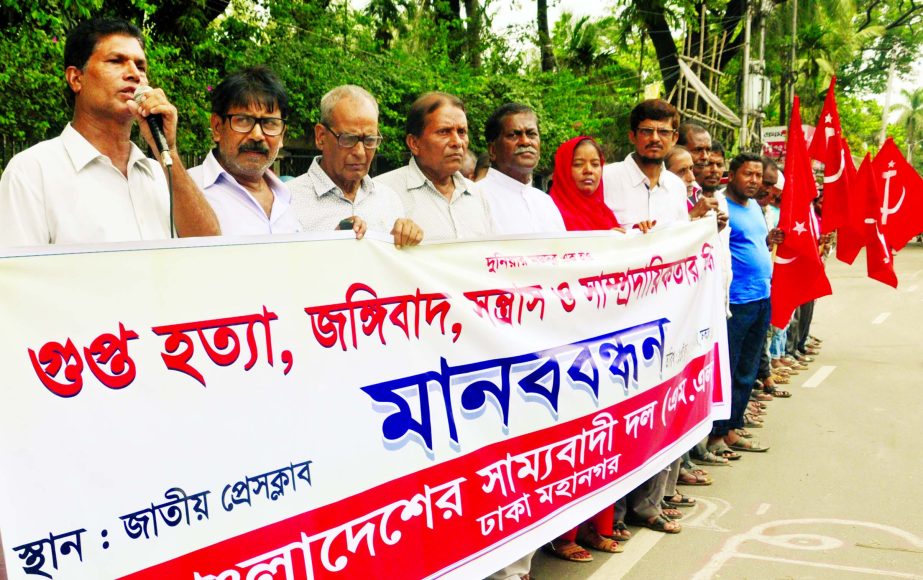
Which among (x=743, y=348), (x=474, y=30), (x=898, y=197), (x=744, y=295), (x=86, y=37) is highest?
(x=474, y=30)

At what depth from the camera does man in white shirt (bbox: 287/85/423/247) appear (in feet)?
12.2

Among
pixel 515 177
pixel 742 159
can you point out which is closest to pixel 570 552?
pixel 515 177

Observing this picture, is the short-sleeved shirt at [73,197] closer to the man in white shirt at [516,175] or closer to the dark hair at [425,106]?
the dark hair at [425,106]

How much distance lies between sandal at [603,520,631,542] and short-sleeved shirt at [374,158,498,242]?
161cm

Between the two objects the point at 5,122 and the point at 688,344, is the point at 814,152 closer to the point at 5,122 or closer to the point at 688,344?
the point at 688,344

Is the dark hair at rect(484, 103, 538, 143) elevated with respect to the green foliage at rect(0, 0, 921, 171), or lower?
lower

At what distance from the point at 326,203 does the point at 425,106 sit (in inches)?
28.6

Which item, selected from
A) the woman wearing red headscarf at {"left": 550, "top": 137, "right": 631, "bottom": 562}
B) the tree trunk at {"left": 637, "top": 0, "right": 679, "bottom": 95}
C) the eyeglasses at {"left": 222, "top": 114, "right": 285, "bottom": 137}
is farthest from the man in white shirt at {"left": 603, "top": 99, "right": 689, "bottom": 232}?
the tree trunk at {"left": 637, "top": 0, "right": 679, "bottom": 95}

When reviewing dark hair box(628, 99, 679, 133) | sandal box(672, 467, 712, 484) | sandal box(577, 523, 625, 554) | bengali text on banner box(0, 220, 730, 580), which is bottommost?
sandal box(672, 467, 712, 484)

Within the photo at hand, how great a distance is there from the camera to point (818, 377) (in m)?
9.15

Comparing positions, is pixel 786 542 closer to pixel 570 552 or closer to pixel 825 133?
pixel 570 552

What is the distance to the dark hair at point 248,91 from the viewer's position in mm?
3369

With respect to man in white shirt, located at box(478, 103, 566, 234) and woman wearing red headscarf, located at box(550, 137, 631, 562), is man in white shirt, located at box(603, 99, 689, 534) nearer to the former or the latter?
woman wearing red headscarf, located at box(550, 137, 631, 562)

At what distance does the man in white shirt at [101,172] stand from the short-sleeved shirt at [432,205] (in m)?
1.37
